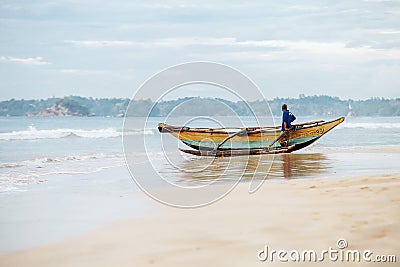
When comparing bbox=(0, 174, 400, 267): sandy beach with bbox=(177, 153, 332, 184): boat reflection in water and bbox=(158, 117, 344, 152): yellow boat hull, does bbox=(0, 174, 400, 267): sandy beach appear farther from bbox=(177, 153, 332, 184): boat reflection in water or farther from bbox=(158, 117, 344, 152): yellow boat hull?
bbox=(158, 117, 344, 152): yellow boat hull

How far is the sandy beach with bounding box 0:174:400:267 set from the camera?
15.2 ft

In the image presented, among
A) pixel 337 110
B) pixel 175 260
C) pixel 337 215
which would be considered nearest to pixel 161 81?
pixel 337 215

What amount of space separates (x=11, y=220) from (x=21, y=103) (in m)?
67.6

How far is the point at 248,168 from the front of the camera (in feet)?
38.8

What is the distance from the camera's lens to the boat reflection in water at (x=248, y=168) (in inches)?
399

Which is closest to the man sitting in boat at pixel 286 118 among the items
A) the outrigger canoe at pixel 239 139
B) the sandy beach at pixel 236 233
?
→ the outrigger canoe at pixel 239 139

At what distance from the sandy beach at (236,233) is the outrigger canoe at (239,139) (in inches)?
313

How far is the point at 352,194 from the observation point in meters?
7.07

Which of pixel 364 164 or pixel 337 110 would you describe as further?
pixel 337 110

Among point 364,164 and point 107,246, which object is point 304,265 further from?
point 364,164

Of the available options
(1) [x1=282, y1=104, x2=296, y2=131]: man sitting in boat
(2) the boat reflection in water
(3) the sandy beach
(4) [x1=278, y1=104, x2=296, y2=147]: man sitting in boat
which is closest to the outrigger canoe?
(4) [x1=278, y1=104, x2=296, y2=147]: man sitting in boat

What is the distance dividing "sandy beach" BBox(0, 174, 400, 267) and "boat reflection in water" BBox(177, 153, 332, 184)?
9.66 feet

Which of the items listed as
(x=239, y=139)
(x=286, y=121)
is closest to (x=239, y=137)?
(x=239, y=139)

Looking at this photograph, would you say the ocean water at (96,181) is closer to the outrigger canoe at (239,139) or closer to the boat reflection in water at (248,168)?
the boat reflection in water at (248,168)
